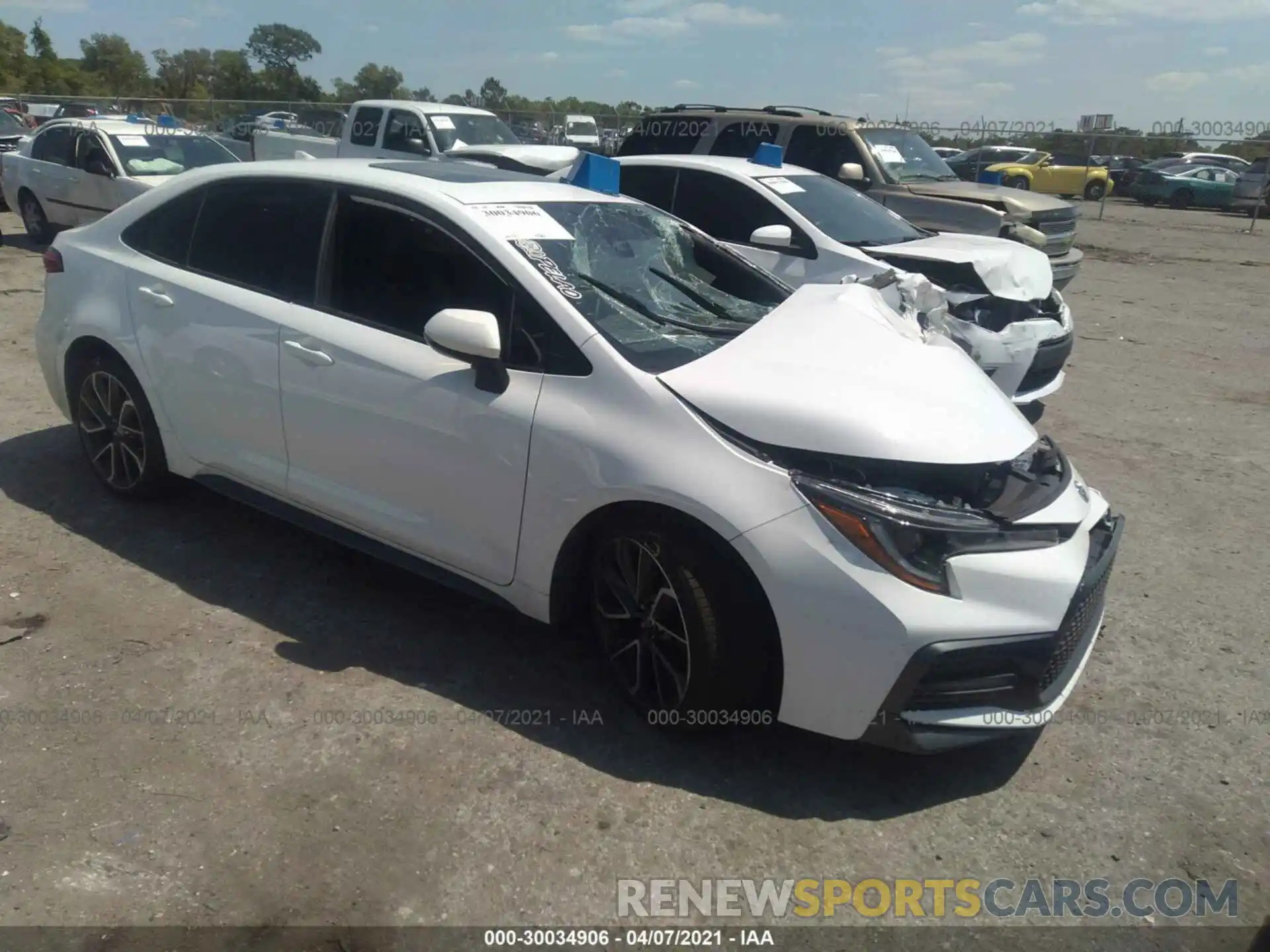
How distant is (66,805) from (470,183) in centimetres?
259

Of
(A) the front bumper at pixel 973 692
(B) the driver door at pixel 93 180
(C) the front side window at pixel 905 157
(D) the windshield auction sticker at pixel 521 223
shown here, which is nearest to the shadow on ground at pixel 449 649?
(A) the front bumper at pixel 973 692

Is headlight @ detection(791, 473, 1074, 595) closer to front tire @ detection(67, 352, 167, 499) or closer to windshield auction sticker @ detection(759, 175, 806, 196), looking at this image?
front tire @ detection(67, 352, 167, 499)

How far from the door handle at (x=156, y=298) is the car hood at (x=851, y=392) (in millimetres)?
2461

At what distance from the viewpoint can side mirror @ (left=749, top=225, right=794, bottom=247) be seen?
6.98 m

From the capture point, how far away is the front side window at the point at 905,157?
10547 mm

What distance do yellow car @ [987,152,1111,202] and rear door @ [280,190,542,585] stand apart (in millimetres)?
27634

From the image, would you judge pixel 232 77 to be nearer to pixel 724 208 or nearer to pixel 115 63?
pixel 115 63

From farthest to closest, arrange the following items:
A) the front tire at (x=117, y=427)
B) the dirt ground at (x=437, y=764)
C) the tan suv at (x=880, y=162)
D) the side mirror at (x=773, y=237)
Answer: the tan suv at (x=880, y=162) < the side mirror at (x=773, y=237) < the front tire at (x=117, y=427) < the dirt ground at (x=437, y=764)

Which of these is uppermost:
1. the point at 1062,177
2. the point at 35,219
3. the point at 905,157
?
the point at 905,157

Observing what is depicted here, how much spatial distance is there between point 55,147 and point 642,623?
12619mm

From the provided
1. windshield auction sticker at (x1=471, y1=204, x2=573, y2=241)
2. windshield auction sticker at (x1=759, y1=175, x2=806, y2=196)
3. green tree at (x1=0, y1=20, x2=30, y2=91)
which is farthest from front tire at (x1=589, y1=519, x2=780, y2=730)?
green tree at (x1=0, y1=20, x2=30, y2=91)

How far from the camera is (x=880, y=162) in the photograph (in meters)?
10.5

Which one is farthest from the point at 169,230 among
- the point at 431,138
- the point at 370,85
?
the point at 370,85

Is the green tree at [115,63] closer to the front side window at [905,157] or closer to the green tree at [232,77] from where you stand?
the green tree at [232,77]
